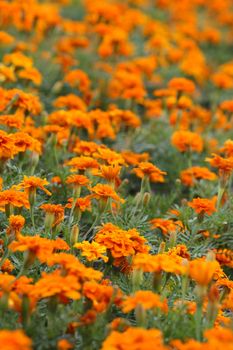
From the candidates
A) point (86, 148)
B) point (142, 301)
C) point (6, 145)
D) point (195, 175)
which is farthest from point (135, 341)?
point (195, 175)

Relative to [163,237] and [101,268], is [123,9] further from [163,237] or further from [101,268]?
[101,268]

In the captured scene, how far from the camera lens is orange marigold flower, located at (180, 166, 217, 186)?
3.74 metres

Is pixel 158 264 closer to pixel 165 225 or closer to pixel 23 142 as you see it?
pixel 165 225

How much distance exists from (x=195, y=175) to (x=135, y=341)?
77.9 inches

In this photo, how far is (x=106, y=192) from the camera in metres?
2.89

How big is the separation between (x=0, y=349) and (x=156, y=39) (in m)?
4.47

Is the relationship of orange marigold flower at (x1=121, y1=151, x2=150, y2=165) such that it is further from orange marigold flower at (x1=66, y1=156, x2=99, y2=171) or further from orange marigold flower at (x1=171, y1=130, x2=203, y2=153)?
orange marigold flower at (x1=66, y1=156, x2=99, y2=171)

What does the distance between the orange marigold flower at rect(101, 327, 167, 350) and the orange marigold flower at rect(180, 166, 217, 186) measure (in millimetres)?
1826

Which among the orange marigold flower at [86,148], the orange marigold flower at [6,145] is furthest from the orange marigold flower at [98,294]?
the orange marigold flower at [86,148]

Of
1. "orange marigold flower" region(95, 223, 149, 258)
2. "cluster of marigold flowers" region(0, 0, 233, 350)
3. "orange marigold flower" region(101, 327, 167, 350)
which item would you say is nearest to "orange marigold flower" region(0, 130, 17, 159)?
"cluster of marigold flowers" region(0, 0, 233, 350)

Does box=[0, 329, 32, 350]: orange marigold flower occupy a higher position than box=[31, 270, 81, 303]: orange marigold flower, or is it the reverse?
box=[0, 329, 32, 350]: orange marigold flower

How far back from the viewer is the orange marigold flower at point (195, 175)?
147 inches

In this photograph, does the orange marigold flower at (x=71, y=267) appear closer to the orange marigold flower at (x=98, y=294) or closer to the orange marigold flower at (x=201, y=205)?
the orange marigold flower at (x=98, y=294)

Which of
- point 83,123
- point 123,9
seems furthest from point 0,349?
point 123,9
